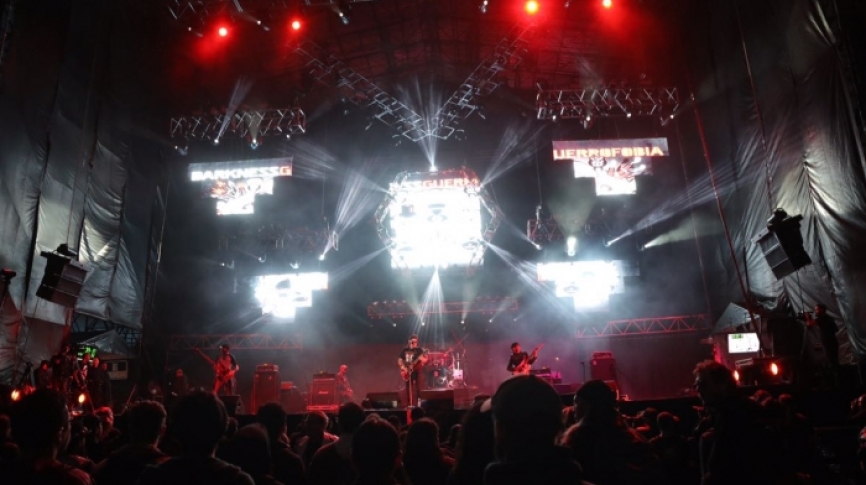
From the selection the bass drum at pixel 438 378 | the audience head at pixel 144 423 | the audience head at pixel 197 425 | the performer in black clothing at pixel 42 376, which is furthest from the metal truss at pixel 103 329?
the audience head at pixel 197 425

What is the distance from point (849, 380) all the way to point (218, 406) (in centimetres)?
913

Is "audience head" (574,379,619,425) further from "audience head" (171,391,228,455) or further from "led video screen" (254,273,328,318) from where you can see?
"led video screen" (254,273,328,318)

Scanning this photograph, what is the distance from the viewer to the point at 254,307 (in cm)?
1784

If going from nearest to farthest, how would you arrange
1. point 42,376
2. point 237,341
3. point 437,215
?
point 42,376
point 437,215
point 237,341

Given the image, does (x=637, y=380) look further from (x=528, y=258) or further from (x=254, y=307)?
(x=254, y=307)

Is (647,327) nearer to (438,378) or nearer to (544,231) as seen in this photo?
(544,231)

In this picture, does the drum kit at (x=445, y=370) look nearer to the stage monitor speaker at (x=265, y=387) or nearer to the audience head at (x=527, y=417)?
the stage monitor speaker at (x=265, y=387)

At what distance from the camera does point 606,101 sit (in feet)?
47.4

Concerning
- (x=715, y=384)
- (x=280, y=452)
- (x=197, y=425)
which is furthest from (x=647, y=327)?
(x=197, y=425)

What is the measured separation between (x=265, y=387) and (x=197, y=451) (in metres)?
11.5

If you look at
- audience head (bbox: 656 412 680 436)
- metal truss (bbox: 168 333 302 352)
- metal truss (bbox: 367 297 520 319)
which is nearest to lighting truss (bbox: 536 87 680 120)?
metal truss (bbox: 367 297 520 319)

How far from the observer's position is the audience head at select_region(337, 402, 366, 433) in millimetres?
3721

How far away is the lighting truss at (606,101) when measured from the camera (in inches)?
563

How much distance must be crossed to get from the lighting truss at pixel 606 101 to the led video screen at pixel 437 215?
3.33 metres
